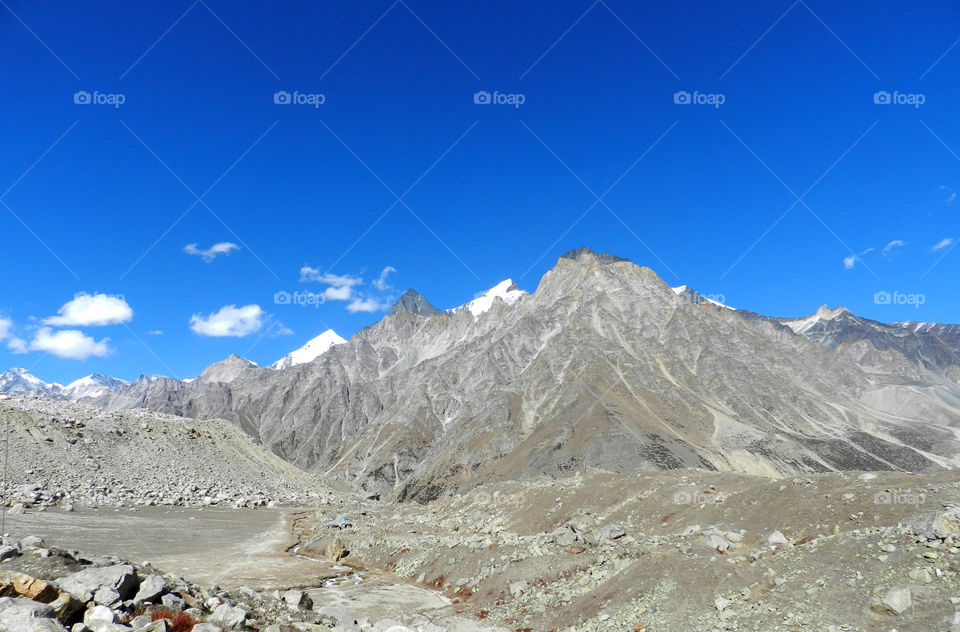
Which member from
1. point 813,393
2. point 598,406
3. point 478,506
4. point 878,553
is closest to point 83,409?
point 478,506

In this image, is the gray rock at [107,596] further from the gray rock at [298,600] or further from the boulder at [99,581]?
the gray rock at [298,600]

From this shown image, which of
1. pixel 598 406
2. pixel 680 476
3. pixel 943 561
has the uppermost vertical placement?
pixel 598 406

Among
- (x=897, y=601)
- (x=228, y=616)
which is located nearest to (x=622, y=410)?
(x=897, y=601)

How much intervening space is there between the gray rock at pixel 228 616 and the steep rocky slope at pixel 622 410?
77.6m

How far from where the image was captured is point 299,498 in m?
66.5

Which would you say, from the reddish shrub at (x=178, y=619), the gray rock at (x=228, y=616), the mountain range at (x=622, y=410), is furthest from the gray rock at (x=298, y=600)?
the mountain range at (x=622, y=410)

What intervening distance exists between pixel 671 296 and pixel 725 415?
70165mm

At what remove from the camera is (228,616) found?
1243 cm

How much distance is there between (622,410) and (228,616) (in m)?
101

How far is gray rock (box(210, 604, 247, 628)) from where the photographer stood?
12172mm

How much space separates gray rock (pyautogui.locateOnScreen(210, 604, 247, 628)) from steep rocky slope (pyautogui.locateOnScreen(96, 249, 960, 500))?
255ft

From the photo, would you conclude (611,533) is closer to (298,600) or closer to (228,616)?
(298,600)

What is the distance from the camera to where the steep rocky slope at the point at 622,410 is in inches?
4035

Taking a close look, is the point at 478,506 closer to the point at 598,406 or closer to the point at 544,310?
the point at 598,406
